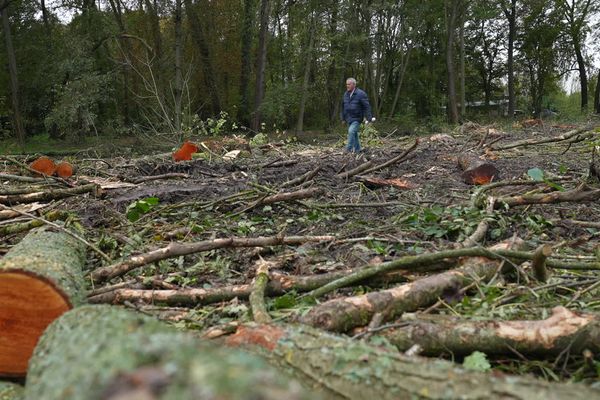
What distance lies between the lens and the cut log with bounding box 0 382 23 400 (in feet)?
7.30

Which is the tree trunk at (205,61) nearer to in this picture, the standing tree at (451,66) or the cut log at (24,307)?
the standing tree at (451,66)

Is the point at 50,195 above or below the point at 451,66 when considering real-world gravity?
below

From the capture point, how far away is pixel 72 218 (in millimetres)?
4898

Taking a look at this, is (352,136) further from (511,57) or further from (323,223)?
(511,57)

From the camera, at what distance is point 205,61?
2780 centimetres

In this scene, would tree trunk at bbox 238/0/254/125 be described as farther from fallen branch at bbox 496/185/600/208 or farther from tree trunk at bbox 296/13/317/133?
fallen branch at bbox 496/185/600/208

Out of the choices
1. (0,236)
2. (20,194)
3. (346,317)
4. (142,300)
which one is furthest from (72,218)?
(346,317)

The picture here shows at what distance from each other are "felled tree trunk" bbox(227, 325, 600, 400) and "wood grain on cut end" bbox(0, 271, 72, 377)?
→ 1051 millimetres

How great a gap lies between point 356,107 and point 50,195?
271 inches

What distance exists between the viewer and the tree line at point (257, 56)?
69.5 feet

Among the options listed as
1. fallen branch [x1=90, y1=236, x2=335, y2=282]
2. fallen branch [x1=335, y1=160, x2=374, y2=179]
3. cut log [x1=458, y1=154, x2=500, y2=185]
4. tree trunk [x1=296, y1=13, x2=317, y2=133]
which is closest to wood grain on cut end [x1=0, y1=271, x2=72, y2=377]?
fallen branch [x1=90, y1=236, x2=335, y2=282]

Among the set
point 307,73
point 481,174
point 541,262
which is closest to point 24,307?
point 541,262

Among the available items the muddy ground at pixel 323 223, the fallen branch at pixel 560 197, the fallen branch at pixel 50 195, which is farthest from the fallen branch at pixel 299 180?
the fallen branch at pixel 560 197

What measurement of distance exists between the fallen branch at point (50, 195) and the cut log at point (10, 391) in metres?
4.02
